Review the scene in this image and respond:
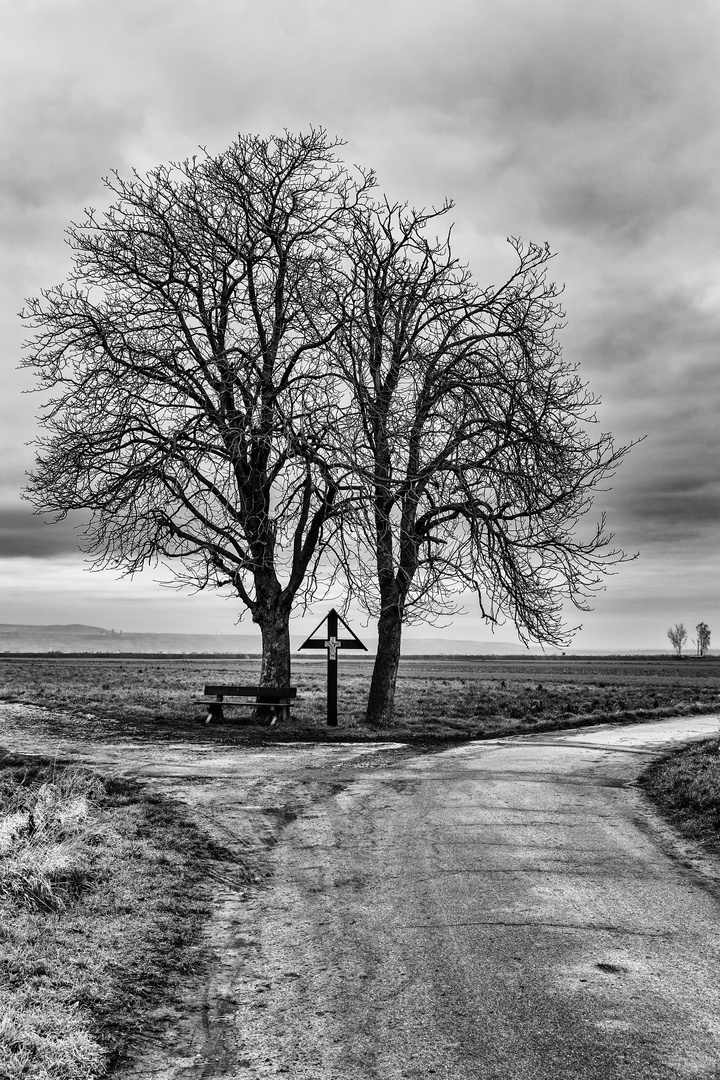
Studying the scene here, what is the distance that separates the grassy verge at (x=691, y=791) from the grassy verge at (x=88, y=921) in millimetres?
4642

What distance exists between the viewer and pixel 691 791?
9.55 m

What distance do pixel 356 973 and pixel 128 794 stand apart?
5411 millimetres

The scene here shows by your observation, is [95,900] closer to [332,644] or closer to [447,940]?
[447,940]

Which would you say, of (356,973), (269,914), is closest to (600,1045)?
(356,973)

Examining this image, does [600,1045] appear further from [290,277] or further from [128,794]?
[290,277]

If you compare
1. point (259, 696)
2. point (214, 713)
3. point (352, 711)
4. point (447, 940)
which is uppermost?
point (259, 696)

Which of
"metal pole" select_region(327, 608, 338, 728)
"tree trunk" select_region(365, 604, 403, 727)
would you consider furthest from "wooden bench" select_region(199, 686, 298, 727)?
"tree trunk" select_region(365, 604, 403, 727)

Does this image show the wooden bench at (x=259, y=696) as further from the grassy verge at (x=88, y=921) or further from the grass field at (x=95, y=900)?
the grassy verge at (x=88, y=921)

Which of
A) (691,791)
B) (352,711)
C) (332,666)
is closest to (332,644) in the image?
(332,666)

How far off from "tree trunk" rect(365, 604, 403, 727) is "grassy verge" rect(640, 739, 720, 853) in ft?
22.0

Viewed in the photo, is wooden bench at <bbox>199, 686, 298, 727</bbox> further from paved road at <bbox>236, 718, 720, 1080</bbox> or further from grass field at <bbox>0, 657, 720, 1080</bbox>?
paved road at <bbox>236, 718, 720, 1080</bbox>

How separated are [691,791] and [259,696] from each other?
1007 cm

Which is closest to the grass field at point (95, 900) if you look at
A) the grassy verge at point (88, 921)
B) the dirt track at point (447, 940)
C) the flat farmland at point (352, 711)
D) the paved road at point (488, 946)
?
the grassy verge at point (88, 921)

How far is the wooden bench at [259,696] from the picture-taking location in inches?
695
